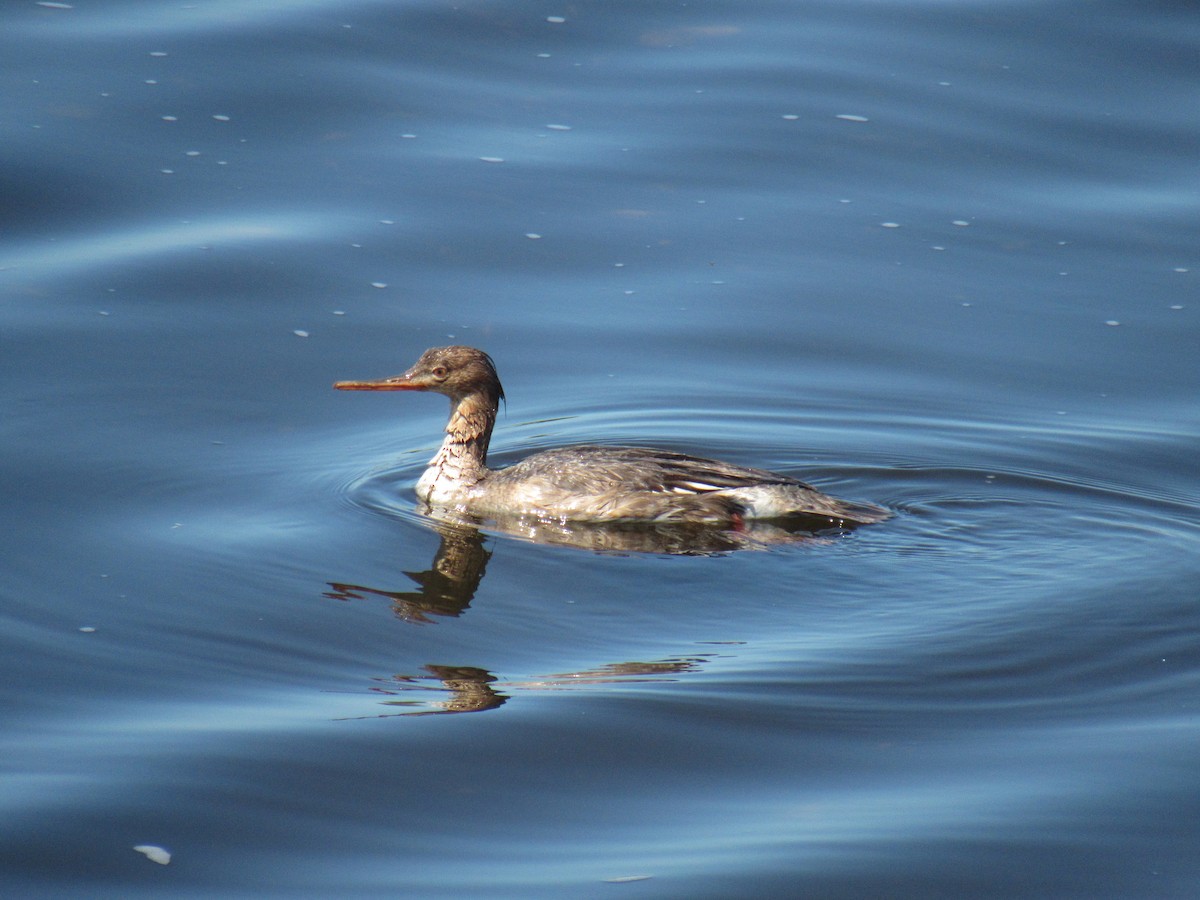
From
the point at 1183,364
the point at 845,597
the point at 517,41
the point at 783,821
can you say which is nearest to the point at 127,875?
the point at 783,821

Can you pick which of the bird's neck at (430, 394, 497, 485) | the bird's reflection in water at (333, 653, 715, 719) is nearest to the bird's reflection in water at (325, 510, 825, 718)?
the bird's reflection in water at (333, 653, 715, 719)

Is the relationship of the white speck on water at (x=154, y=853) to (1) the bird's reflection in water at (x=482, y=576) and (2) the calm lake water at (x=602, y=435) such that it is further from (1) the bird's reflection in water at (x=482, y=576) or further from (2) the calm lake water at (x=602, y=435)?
(1) the bird's reflection in water at (x=482, y=576)

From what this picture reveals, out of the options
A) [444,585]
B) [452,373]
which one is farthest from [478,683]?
[452,373]

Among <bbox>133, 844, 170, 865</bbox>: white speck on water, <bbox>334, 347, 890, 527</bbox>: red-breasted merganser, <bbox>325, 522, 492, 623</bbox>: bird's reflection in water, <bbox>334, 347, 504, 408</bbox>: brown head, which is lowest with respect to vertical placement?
<bbox>133, 844, 170, 865</bbox>: white speck on water

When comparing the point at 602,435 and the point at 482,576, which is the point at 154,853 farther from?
the point at 602,435

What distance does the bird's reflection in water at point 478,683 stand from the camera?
6473 mm

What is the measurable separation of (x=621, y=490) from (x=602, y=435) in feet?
3.15

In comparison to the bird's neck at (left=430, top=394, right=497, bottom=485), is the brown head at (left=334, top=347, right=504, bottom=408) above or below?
above

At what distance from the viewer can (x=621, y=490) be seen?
891 centimetres

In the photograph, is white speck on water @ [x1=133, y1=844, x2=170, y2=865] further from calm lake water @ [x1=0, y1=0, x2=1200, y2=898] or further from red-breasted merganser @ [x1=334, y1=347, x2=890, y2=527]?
red-breasted merganser @ [x1=334, y1=347, x2=890, y2=527]

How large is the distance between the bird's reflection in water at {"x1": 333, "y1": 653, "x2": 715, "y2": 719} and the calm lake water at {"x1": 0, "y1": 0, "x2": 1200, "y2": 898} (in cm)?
3

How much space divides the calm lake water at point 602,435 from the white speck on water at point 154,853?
0.09 feet

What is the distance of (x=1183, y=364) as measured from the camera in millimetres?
10539

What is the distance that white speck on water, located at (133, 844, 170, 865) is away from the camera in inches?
→ 213
